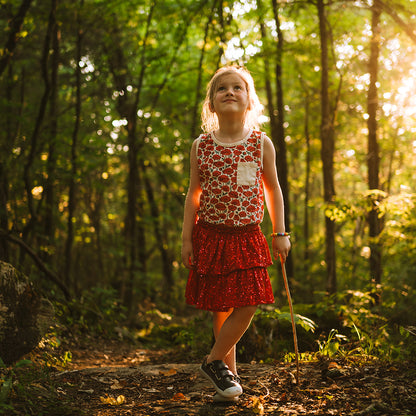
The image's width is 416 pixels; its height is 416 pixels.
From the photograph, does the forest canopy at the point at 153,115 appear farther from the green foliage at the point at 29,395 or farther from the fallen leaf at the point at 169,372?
the green foliage at the point at 29,395

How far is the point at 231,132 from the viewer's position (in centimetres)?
318

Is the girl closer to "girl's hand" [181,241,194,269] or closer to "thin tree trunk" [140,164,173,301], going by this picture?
"girl's hand" [181,241,194,269]

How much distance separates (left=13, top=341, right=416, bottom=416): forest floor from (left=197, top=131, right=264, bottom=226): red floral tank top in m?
1.16

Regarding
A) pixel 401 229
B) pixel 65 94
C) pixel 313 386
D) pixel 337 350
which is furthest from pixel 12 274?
pixel 65 94

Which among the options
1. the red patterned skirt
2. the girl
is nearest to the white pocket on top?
the girl

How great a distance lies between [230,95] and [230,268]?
3.94 ft

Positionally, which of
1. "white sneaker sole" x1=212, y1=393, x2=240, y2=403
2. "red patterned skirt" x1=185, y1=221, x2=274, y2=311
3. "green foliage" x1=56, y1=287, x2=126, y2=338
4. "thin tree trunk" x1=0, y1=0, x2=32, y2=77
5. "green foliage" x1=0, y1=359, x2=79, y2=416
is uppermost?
"thin tree trunk" x1=0, y1=0, x2=32, y2=77

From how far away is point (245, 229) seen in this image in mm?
3051

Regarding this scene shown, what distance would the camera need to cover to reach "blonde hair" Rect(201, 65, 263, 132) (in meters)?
3.25

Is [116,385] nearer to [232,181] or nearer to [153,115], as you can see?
[232,181]

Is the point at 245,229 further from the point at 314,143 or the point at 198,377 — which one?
the point at 314,143

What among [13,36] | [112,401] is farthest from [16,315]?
[13,36]

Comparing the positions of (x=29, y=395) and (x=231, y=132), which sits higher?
(x=231, y=132)

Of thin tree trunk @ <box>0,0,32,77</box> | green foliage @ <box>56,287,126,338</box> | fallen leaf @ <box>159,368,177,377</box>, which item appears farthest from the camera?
green foliage @ <box>56,287,126,338</box>
